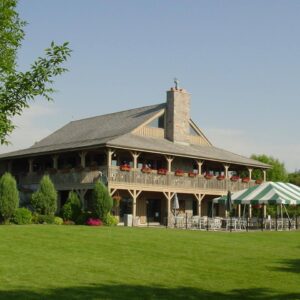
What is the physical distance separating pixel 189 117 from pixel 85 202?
32.3 ft

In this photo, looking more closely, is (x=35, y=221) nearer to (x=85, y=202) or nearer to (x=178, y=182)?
(x=85, y=202)

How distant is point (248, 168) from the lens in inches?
1710

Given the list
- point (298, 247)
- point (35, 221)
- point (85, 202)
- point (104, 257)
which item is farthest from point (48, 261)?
point (85, 202)

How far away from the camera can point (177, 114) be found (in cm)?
4025

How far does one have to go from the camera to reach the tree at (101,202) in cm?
3120

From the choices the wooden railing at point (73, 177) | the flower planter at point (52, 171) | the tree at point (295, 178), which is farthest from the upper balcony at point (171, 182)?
the tree at point (295, 178)

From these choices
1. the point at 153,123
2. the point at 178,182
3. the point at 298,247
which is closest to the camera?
the point at 298,247

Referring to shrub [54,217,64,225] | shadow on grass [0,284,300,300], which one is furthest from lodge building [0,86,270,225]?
shadow on grass [0,284,300,300]

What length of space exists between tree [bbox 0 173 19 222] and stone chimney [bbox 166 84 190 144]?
13.8m

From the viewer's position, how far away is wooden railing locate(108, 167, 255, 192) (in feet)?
113

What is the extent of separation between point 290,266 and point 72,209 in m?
18.4

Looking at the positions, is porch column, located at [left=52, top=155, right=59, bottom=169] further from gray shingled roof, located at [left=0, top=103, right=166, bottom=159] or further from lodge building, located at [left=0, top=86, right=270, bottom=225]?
gray shingled roof, located at [left=0, top=103, right=166, bottom=159]

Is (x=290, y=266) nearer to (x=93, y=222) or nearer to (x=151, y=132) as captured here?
(x=93, y=222)

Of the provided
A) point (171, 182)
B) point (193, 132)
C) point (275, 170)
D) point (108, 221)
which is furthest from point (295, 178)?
point (108, 221)
